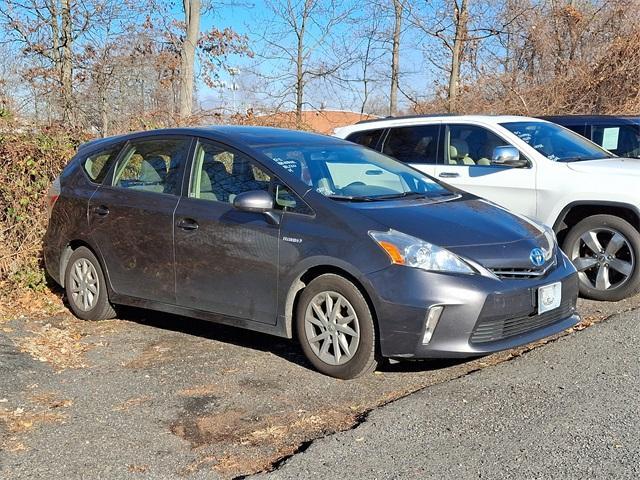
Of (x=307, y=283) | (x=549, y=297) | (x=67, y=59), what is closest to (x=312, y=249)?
(x=307, y=283)

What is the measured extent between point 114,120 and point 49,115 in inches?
47.4

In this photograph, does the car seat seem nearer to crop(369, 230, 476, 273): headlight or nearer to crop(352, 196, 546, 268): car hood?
crop(352, 196, 546, 268): car hood

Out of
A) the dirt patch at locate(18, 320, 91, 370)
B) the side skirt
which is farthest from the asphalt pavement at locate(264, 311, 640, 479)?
the dirt patch at locate(18, 320, 91, 370)

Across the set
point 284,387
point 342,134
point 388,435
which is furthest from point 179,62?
point 388,435

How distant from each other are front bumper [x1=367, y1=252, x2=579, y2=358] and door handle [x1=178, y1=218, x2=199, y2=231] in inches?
61.2

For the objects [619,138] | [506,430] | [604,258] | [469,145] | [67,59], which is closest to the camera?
[506,430]

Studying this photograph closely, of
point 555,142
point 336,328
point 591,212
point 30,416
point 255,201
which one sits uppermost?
point 555,142

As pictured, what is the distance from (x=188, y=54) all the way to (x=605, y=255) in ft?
34.7

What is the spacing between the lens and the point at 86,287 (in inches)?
248

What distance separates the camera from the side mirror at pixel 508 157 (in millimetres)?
7082

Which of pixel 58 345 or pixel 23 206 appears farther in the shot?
pixel 23 206

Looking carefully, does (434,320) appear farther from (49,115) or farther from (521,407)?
(49,115)

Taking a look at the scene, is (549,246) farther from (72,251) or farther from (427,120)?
(72,251)

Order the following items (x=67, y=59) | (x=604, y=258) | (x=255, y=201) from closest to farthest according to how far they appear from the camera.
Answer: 1. (x=255, y=201)
2. (x=604, y=258)
3. (x=67, y=59)
